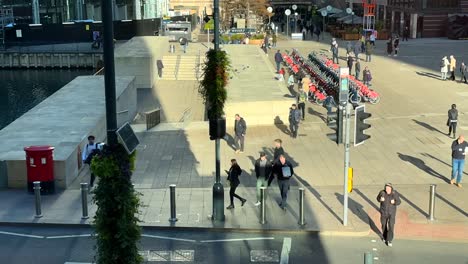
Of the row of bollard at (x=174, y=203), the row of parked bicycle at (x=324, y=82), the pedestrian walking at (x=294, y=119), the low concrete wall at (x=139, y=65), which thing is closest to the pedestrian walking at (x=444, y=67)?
the row of parked bicycle at (x=324, y=82)

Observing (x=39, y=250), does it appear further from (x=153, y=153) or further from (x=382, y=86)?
(x=382, y=86)

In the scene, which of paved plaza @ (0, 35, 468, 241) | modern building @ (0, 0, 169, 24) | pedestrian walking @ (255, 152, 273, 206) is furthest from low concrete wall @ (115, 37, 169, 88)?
modern building @ (0, 0, 169, 24)

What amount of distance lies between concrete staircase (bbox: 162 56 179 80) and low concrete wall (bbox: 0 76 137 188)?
11.7 m

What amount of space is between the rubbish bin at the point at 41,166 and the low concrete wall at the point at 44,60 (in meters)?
53.9

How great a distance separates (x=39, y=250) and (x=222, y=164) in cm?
825

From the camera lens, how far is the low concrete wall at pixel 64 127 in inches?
712

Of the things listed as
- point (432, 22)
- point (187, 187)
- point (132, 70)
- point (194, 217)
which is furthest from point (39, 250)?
point (432, 22)

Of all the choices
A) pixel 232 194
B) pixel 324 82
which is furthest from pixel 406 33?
pixel 232 194

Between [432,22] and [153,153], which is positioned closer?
[153,153]

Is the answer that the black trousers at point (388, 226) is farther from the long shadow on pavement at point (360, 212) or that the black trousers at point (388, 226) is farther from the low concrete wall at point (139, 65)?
the low concrete wall at point (139, 65)

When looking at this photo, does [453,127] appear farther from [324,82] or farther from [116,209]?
[116,209]

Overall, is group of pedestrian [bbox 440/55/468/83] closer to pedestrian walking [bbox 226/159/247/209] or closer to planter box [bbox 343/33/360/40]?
pedestrian walking [bbox 226/159/247/209]

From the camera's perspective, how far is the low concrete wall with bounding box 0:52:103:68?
69.9 meters

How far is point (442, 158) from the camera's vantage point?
21.7m
